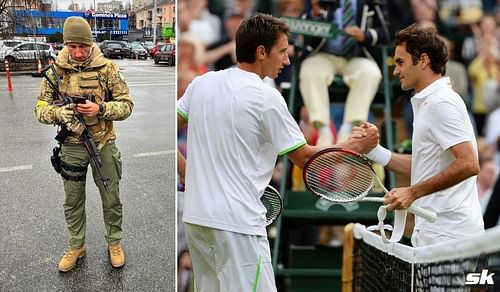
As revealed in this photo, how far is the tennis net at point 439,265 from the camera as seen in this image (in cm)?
139

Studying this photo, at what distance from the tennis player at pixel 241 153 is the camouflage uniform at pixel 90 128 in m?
0.66

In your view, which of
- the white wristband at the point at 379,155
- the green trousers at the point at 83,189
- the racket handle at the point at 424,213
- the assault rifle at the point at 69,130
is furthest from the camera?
the green trousers at the point at 83,189

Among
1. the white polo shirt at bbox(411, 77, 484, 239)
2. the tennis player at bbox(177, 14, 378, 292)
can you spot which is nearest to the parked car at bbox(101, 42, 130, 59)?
the tennis player at bbox(177, 14, 378, 292)

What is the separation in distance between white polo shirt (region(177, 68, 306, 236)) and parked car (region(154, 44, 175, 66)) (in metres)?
0.66

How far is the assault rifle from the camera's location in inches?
88.8

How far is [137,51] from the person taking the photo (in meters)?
2.44

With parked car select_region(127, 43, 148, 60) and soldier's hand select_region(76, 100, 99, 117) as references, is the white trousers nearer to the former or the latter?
parked car select_region(127, 43, 148, 60)

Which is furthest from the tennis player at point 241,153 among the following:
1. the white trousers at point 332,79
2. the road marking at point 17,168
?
the white trousers at point 332,79

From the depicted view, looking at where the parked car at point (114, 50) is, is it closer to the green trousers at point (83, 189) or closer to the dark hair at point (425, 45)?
the green trousers at point (83, 189)

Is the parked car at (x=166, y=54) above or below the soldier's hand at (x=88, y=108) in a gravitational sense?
above

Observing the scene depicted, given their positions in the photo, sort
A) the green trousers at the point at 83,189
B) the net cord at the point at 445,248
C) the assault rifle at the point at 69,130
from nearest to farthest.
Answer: the net cord at the point at 445,248 → the assault rifle at the point at 69,130 → the green trousers at the point at 83,189

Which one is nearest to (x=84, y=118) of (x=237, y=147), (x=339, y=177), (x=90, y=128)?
(x=90, y=128)

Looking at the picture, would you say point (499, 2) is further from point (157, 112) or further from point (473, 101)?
point (157, 112)

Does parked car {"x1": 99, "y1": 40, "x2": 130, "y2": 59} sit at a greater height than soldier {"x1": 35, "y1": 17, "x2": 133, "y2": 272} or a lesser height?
greater
